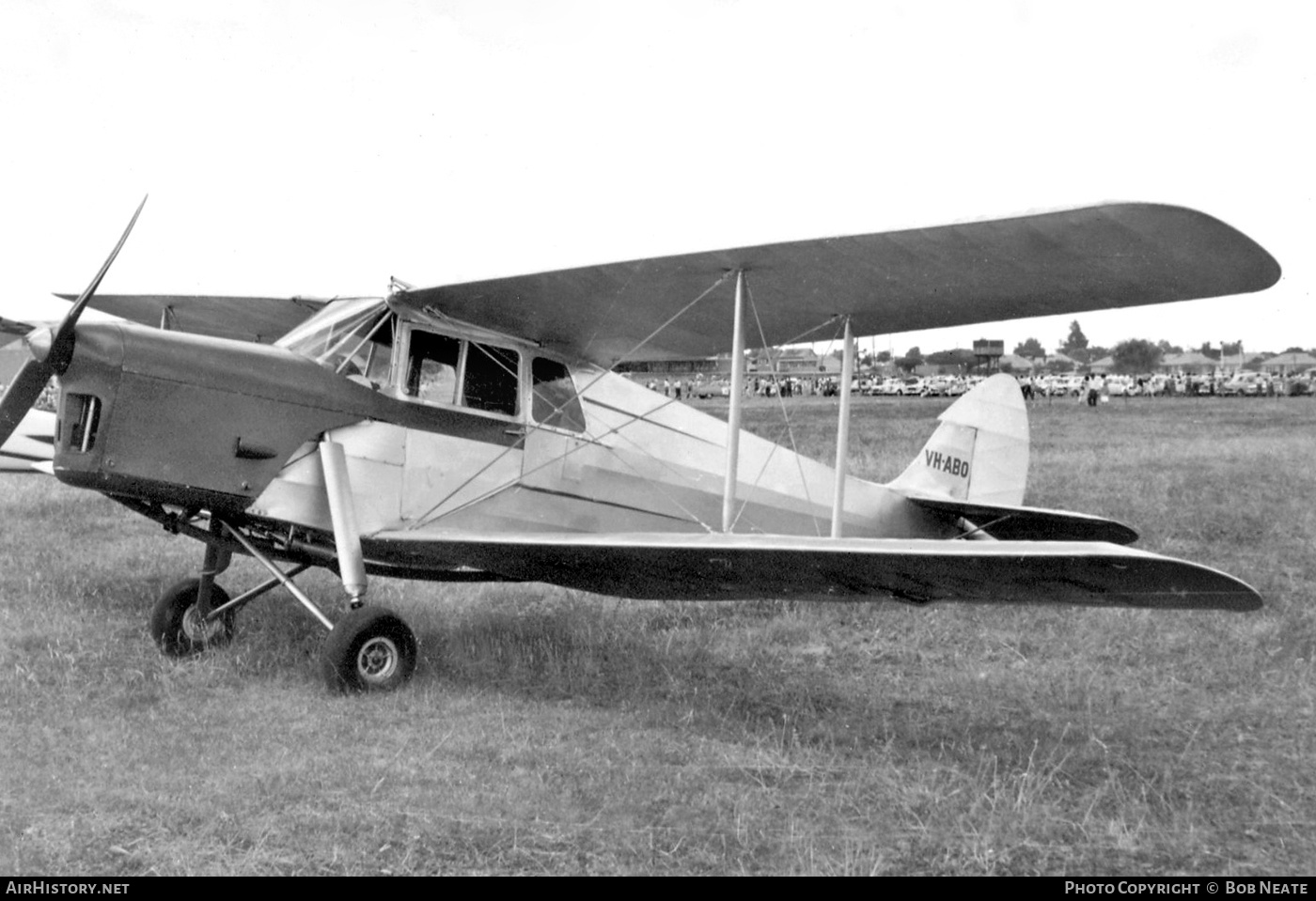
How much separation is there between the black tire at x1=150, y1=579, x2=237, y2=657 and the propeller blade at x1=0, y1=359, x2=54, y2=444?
135 centimetres

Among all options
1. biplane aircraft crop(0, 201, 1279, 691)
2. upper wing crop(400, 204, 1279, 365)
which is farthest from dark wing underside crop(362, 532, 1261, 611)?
upper wing crop(400, 204, 1279, 365)

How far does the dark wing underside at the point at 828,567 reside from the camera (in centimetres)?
409

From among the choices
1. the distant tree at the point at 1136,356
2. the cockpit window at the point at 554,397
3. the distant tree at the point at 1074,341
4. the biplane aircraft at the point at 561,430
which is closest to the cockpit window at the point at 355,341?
the biplane aircraft at the point at 561,430

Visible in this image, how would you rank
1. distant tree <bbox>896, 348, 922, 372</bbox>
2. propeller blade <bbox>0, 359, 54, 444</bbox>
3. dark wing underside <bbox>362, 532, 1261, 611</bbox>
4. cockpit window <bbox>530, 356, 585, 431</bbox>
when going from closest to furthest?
dark wing underside <bbox>362, 532, 1261, 611</bbox>, propeller blade <bbox>0, 359, 54, 444</bbox>, cockpit window <bbox>530, 356, 585, 431</bbox>, distant tree <bbox>896, 348, 922, 372</bbox>

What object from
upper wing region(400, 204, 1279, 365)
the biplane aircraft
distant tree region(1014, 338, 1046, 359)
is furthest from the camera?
distant tree region(1014, 338, 1046, 359)

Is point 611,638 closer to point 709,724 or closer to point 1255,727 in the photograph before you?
point 709,724

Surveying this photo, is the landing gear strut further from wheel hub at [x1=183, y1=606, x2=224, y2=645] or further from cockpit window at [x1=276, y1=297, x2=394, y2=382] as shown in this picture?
cockpit window at [x1=276, y1=297, x2=394, y2=382]

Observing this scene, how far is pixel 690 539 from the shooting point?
17.0 ft

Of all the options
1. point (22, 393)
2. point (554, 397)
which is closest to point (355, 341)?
point (554, 397)

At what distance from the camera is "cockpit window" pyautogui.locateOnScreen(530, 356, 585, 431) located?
272 inches

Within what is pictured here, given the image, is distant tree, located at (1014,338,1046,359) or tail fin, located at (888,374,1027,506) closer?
tail fin, located at (888,374,1027,506)

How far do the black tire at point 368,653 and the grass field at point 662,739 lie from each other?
0.15 metres

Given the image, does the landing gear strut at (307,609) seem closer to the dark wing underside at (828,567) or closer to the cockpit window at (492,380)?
the dark wing underside at (828,567)

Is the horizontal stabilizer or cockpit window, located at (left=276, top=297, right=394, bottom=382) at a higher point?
cockpit window, located at (left=276, top=297, right=394, bottom=382)
